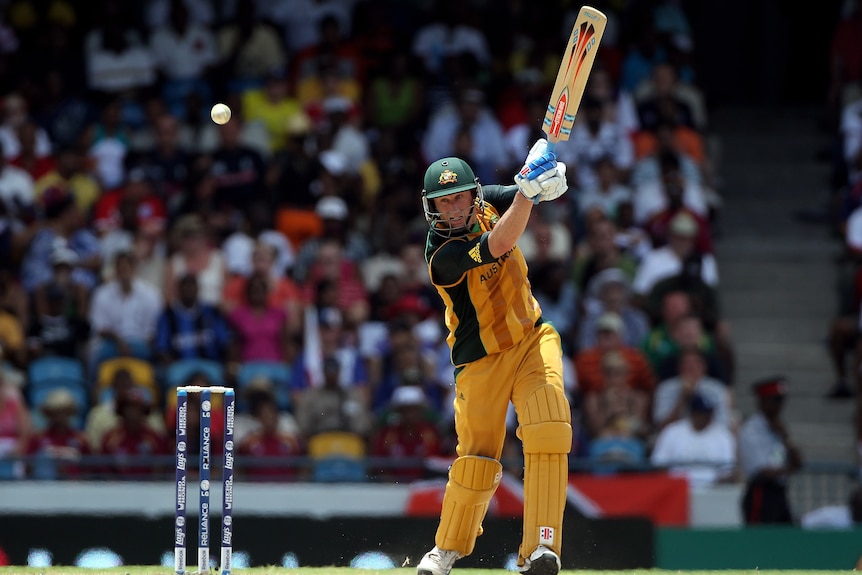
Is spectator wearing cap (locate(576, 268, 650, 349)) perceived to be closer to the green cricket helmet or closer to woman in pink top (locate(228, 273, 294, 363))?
woman in pink top (locate(228, 273, 294, 363))

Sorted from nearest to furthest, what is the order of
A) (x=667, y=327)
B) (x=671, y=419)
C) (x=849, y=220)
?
1. (x=671, y=419)
2. (x=667, y=327)
3. (x=849, y=220)

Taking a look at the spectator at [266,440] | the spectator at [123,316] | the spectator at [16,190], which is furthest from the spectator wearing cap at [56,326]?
the spectator at [266,440]

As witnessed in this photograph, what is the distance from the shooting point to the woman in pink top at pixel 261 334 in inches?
517

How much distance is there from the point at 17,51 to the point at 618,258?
6861mm

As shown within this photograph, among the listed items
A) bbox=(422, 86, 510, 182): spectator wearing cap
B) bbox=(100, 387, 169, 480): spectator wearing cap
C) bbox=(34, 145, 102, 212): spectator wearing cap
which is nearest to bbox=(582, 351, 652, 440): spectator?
A: bbox=(422, 86, 510, 182): spectator wearing cap

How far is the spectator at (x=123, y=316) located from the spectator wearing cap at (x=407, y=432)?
231cm

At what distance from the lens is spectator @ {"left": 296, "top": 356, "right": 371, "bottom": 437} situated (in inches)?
492

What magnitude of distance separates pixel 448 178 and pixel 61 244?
6.98 m

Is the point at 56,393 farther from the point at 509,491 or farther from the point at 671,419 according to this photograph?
the point at 671,419

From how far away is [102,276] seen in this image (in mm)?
13695

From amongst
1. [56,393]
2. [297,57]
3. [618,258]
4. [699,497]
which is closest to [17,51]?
[297,57]

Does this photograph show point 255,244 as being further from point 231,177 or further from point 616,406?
point 616,406

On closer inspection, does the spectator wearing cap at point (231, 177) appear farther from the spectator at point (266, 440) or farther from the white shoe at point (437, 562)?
the white shoe at point (437, 562)

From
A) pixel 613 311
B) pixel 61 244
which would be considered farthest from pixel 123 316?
pixel 613 311
